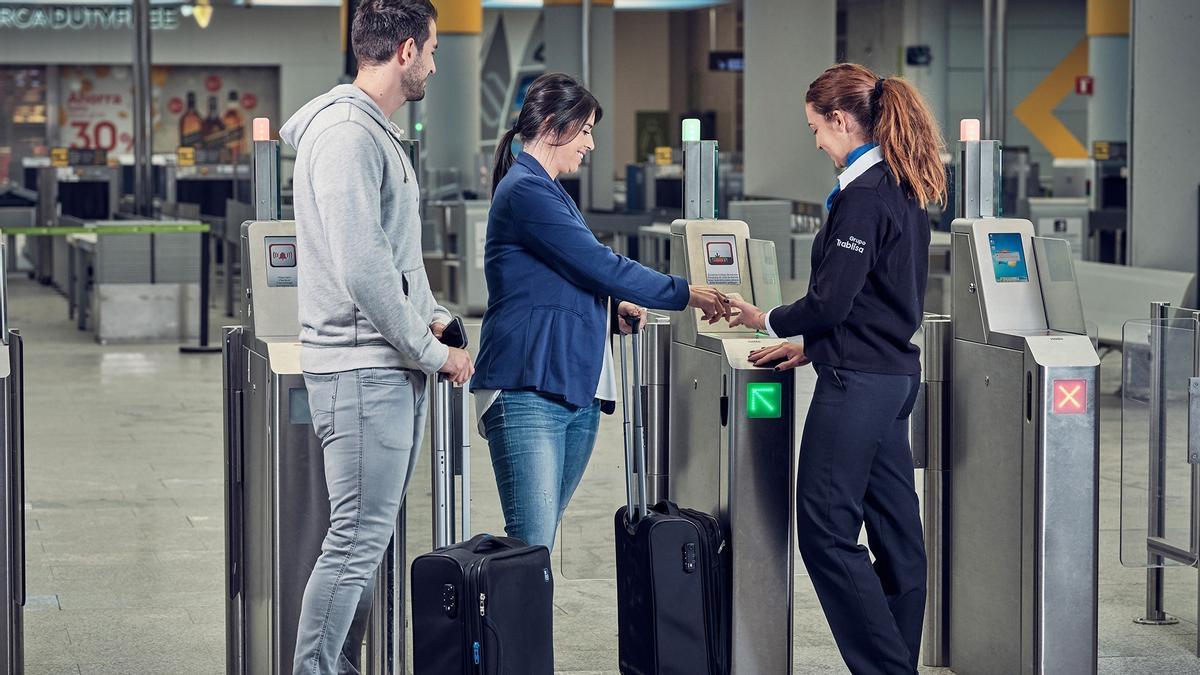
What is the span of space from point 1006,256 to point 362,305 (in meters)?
1.49

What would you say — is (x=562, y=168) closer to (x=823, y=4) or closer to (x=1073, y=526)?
(x=1073, y=526)

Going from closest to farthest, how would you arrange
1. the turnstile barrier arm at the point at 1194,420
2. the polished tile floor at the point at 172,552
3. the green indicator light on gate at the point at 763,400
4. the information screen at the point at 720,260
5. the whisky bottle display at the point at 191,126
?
the green indicator light on gate at the point at 763,400
the information screen at the point at 720,260
the turnstile barrier arm at the point at 1194,420
the polished tile floor at the point at 172,552
the whisky bottle display at the point at 191,126

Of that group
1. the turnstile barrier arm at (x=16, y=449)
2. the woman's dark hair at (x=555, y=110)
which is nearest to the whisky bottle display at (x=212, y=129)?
the turnstile barrier arm at (x=16, y=449)

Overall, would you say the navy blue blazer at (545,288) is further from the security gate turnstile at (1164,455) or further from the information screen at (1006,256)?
the security gate turnstile at (1164,455)

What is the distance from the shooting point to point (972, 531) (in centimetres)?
377

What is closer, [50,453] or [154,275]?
[50,453]

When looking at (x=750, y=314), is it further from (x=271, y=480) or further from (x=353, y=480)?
(x=271, y=480)

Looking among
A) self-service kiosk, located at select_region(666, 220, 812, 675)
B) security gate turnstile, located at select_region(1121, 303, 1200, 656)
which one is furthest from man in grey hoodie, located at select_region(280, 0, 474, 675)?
security gate turnstile, located at select_region(1121, 303, 1200, 656)

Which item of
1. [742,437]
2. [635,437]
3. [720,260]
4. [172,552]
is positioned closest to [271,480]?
[635,437]

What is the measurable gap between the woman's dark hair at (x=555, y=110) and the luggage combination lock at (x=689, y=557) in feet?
2.88

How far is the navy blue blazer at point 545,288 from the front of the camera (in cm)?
310

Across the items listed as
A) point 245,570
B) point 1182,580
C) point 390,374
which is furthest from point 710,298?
point 1182,580

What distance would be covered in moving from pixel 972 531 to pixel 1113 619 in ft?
2.99

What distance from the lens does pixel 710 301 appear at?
334cm
